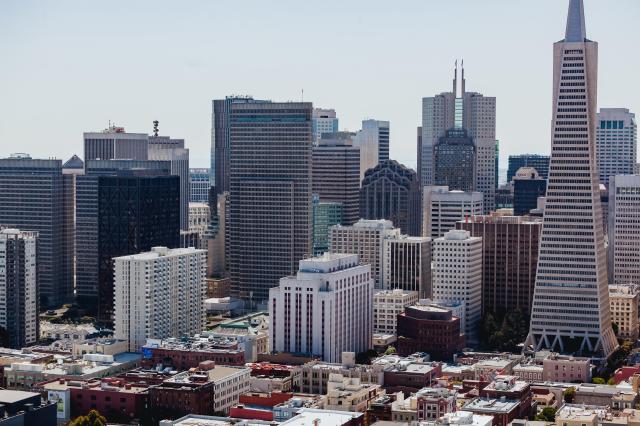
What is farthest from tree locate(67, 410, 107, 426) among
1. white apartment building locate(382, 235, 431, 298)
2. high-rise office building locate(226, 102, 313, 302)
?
high-rise office building locate(226, 102, 313, 302)

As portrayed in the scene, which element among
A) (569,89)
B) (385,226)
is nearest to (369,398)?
(569,89)

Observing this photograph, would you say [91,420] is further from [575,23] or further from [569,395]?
[575,23]

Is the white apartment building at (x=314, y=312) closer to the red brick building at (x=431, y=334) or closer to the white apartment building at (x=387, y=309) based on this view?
the red brick building at (x=431, y=334)

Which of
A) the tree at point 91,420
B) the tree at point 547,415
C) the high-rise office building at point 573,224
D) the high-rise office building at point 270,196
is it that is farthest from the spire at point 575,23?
the tree at point 91,420

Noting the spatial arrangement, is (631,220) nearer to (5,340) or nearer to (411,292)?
(411,292)

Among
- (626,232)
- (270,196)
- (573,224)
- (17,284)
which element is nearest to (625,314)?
(573,224)
